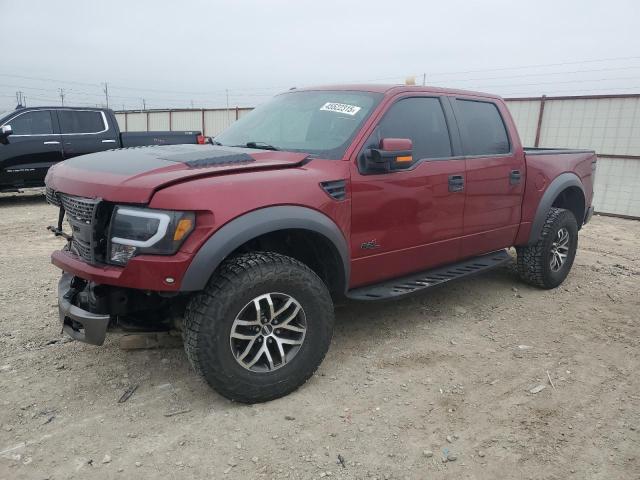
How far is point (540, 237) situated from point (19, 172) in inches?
338

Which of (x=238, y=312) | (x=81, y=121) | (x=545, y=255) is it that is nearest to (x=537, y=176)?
(x=545, y=255)

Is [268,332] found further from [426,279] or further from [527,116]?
[527,116]

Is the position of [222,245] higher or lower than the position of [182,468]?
higher

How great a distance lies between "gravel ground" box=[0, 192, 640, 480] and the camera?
2496 mm

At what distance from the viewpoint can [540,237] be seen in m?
5.01

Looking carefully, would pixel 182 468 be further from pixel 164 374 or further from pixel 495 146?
pixel 495 146

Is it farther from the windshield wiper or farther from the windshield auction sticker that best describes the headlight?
the windshield auction sticker

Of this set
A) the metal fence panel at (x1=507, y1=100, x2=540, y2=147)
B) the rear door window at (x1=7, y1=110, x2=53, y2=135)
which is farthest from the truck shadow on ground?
the rear door window at (x1=7, y1=110, x2=53, y2=135)

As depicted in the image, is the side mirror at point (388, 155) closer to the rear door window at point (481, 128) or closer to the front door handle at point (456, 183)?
the front door handle at point (456, 183)

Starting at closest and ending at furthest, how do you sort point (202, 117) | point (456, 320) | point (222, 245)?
point (222, 245) → point (456, 320) → point (202, 117)

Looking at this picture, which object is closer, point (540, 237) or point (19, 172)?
point (540, 237)

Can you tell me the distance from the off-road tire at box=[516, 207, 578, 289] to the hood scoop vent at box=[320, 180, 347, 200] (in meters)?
2.70

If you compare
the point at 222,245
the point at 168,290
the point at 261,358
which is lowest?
the point at 261,358

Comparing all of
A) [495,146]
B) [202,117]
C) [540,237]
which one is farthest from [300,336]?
[202,117]
